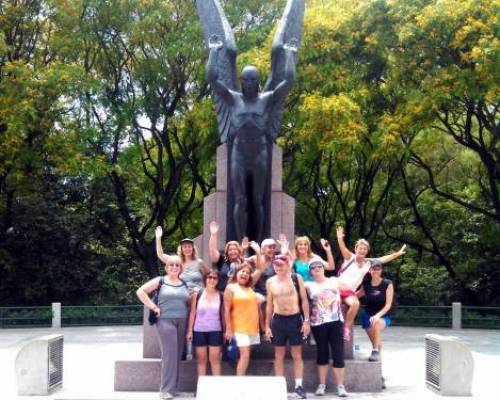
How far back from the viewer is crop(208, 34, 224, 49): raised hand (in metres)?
11.6

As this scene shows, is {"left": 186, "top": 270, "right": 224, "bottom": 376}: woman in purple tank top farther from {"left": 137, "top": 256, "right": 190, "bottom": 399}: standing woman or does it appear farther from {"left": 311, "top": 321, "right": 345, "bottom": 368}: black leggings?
{"left": 311, "top": 321, "right": 345, "bottom": 368}: black leggings

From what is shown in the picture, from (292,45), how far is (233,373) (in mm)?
5794

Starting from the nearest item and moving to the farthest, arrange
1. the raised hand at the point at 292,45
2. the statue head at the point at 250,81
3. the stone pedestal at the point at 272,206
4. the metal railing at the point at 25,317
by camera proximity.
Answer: the statue head at the point at 250,81, the stone pedestal at the point at 272,206, the raised hand at the point at 292,45, the metal railing at the point at 25,317

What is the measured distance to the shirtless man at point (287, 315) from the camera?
27.5 ft

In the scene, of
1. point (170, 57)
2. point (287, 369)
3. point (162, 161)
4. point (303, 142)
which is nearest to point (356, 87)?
point (303, 142)

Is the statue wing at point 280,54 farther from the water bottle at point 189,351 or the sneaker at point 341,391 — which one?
the sneaker at point 341,391

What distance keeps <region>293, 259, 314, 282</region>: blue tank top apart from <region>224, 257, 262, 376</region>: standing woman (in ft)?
3.24

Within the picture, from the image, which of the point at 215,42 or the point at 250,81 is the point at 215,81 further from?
the point at 215,42

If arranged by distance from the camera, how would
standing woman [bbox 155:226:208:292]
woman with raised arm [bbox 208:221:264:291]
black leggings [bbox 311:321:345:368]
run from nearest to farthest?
black leggings [bbox 311:321:345:368]
woman with raised arm [bbox 208:221:264:291]
standing woman [bbox 155:226:208:292]

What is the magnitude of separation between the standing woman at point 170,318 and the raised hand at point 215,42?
15.0 ft

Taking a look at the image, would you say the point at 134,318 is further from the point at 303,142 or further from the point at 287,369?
the point at 287,369

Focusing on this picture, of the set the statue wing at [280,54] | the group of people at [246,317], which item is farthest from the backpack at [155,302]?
the statue wing at [280,54]

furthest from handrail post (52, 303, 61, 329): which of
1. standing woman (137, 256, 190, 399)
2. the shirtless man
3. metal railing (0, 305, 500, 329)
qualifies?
the shirtless man

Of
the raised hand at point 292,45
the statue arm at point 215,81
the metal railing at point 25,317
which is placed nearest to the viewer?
the statue arm at point 215,81
